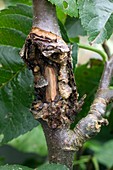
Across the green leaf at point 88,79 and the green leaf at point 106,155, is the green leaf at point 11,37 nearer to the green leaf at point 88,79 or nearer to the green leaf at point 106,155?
the green leaf at point 88,79

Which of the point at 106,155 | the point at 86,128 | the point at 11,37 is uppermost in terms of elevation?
the point at 11,37

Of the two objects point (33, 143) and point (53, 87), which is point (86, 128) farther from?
point (33, 143)

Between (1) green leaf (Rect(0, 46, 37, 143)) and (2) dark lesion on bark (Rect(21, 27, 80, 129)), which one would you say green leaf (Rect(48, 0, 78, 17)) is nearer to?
(2) dark lesion on bark (Rect(21, 27, 80, 129))

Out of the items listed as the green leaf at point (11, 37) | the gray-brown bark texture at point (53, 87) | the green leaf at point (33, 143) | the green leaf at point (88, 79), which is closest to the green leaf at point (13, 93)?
the green leaf at point (11, 37)

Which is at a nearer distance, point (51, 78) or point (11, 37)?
point (51, 78)

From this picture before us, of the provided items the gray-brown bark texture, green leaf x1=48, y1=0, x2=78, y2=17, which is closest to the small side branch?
the gray-brown bark texture

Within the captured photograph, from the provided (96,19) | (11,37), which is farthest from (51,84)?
(11,37)

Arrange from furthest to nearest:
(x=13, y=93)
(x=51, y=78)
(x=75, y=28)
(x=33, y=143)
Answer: (x=33, y=143)
(x=75, y=28)
(x=13, y=93)
(x=51, y=78)
